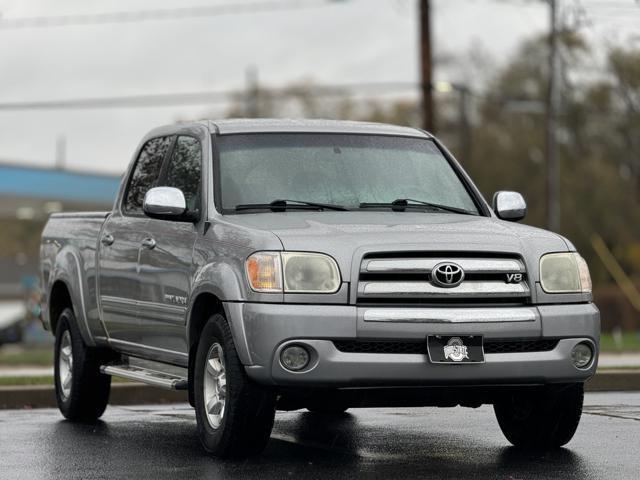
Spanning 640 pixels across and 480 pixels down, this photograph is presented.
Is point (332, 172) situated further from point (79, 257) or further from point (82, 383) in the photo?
point (82, 383)

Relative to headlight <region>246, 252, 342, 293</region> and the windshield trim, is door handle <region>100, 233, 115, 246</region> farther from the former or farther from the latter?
headlight <region>246, 252, 342, 293</region>

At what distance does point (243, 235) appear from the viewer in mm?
8805

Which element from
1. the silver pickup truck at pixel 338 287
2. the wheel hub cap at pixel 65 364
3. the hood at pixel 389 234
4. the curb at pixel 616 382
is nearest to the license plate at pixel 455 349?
the silver pickup truck at pixel 338 287

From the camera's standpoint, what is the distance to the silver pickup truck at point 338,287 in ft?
27.5

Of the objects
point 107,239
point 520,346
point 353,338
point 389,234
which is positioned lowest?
point 520,346

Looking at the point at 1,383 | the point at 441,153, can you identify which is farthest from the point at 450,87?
the point at 441,153

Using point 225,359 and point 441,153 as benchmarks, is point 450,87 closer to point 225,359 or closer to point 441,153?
point 441,153

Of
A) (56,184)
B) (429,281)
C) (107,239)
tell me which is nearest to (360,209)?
(429,281)

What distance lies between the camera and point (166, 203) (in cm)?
952

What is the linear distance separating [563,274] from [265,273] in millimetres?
1728

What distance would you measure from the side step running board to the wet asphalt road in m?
0.41

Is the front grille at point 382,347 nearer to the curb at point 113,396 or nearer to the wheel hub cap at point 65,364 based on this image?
the wheel hub cap at point 65,364

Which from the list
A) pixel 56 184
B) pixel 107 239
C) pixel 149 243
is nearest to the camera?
pixel 149 243

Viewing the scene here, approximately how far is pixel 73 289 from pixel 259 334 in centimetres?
365
